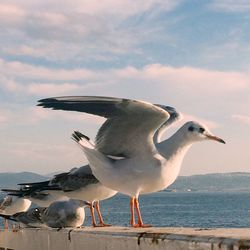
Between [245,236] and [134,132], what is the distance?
3.11 meters

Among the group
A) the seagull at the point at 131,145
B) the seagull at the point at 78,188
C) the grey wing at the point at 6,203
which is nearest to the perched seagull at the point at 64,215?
the seagull at the point at 78,188

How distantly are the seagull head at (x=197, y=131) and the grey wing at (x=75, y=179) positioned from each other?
2.05 meters

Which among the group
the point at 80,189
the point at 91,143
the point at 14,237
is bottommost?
the point at 14,237

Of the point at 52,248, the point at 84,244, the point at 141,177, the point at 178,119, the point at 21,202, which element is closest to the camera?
the point at 84,244

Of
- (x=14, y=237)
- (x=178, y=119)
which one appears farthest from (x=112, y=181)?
(x=14, y=237)

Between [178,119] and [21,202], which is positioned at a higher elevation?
[178,119]

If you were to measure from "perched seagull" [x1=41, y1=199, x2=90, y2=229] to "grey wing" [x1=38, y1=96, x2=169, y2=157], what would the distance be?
1244mm

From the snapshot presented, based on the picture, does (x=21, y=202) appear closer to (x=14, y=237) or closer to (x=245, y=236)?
(x=14, y=237)

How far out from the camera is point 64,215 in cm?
860

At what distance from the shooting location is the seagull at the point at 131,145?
7.25m

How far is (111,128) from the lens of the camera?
7652mm

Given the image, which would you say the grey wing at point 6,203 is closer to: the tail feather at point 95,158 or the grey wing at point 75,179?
the grey wing at point 75,179

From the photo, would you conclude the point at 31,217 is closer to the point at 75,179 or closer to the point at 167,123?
the point at 75,179

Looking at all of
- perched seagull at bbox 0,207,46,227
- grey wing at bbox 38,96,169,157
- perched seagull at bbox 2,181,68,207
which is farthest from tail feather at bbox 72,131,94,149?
perched seagull at bbox 0,207,46,227
